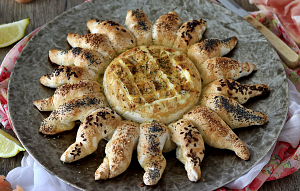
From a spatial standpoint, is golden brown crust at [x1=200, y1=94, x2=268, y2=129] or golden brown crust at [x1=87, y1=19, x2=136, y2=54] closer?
golden brown crust at [x1=200, y1=94, x2=268, y2=129]

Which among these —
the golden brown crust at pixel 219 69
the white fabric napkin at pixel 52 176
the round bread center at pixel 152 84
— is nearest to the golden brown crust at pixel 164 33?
the round bread center at pixel 152 84

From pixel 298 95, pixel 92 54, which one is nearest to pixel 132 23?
pixel 92 54

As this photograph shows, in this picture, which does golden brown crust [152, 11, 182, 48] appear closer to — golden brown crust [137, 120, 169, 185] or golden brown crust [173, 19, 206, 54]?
golden brown crust [173, 19, 206, 54]

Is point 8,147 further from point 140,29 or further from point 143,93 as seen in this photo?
point 140,29

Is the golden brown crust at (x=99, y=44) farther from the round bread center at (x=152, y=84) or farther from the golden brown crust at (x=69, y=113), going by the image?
the golden brown crust at (x=69, y=113)

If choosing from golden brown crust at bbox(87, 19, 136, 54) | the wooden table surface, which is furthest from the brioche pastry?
the wooden table surface

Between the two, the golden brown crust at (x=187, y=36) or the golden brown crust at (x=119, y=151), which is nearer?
the golden brown crust at (x=119, y=151)

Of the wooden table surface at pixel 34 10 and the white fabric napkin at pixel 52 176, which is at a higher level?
the wooden table surface at pixel 34 10

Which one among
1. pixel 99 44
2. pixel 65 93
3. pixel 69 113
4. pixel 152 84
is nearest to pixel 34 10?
pixel 99 44
